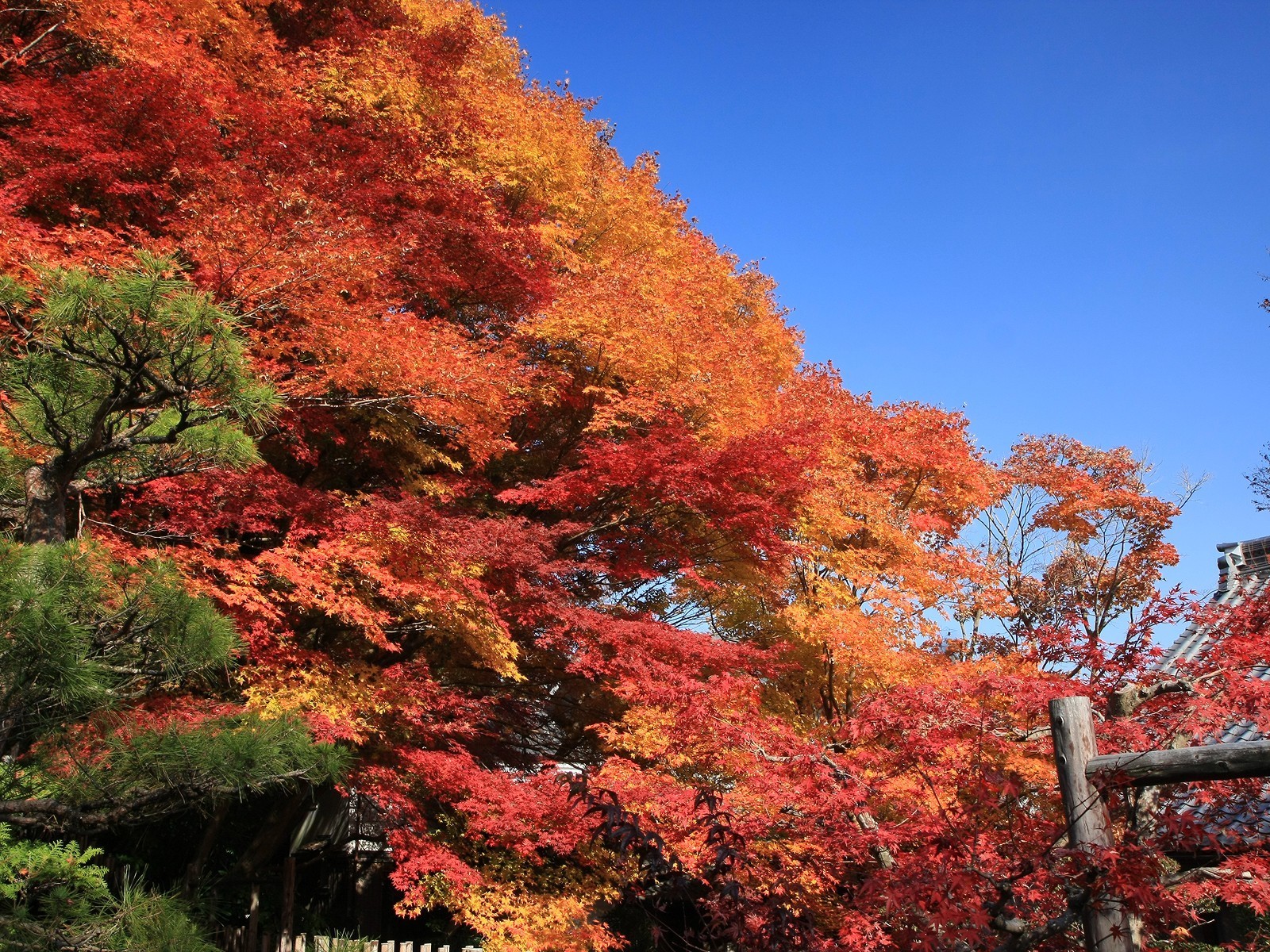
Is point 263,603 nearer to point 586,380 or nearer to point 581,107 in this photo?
point 586,380

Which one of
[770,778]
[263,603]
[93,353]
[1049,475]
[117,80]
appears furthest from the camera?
[1049,475]

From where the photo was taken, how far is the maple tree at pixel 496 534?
4766 mm

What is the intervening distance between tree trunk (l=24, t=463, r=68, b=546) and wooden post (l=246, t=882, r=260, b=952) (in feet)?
19.0

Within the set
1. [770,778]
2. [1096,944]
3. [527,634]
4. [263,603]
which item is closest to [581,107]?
[527,634]

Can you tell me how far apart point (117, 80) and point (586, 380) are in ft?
23.3

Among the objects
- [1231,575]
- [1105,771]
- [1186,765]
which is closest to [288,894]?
[1105,771]

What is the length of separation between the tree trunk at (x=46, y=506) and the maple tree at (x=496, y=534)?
3cm

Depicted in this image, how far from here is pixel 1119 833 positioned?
4250 millimetres

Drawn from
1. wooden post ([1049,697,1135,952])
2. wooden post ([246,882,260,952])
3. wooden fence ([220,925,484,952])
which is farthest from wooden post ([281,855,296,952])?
wooden post ([1049,697,1135,952])

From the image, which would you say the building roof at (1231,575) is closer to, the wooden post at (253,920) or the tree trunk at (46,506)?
the wooden post at (253,920)

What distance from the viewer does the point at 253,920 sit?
9.73m

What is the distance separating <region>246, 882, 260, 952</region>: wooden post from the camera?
900 centimetres

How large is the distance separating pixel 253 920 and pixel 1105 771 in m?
9.39

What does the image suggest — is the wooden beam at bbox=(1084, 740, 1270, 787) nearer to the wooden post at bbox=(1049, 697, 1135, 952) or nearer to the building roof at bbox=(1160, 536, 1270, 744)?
the wooden post at bbox=(1049, 697, 1135, 952)
